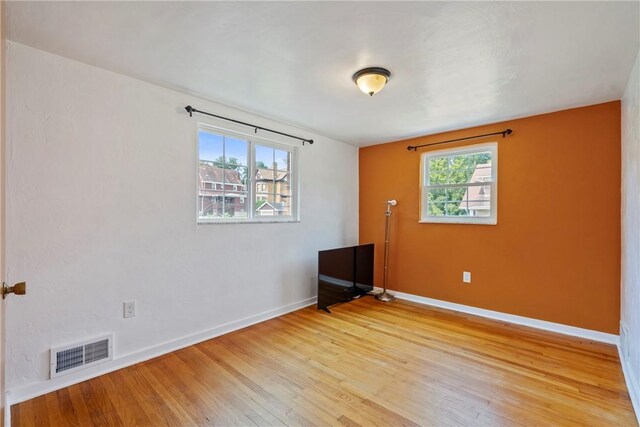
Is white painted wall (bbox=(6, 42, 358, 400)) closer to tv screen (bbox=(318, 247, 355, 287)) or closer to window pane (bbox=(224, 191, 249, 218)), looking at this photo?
window pane (bbox=(224, 191, 249, 218))

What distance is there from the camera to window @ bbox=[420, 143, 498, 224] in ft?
11.8

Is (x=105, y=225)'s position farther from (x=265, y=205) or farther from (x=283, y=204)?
(x=283, y=204)

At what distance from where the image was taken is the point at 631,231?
7.36ft

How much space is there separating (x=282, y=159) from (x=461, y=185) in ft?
7.42

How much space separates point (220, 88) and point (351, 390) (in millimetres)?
2590

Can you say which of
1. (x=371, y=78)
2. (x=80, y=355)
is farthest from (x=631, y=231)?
(x=80, y=355)

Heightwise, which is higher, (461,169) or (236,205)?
(461,169)

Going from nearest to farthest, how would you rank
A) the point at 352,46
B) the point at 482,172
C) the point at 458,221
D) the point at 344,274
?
the point at 352,46 → the point at 482,172 → the point at 458,221 → the point at 344,274

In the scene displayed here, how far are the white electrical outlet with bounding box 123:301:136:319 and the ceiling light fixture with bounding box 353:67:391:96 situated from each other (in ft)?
8.18

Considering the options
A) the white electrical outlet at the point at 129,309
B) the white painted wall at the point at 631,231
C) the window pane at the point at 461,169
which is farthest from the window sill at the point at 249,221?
the white painted wall at the point at 631,231

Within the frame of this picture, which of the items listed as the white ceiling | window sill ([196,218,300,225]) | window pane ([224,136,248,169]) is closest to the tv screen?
window sill ([196,218,300,225])

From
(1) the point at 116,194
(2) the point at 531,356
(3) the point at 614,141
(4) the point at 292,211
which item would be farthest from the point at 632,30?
(1) the point at 116,194

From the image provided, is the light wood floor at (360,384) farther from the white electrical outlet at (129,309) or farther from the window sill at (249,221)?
the window sill at (249,221)

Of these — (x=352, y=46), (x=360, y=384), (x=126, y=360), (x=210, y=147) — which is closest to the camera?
(x=352, y=46)
